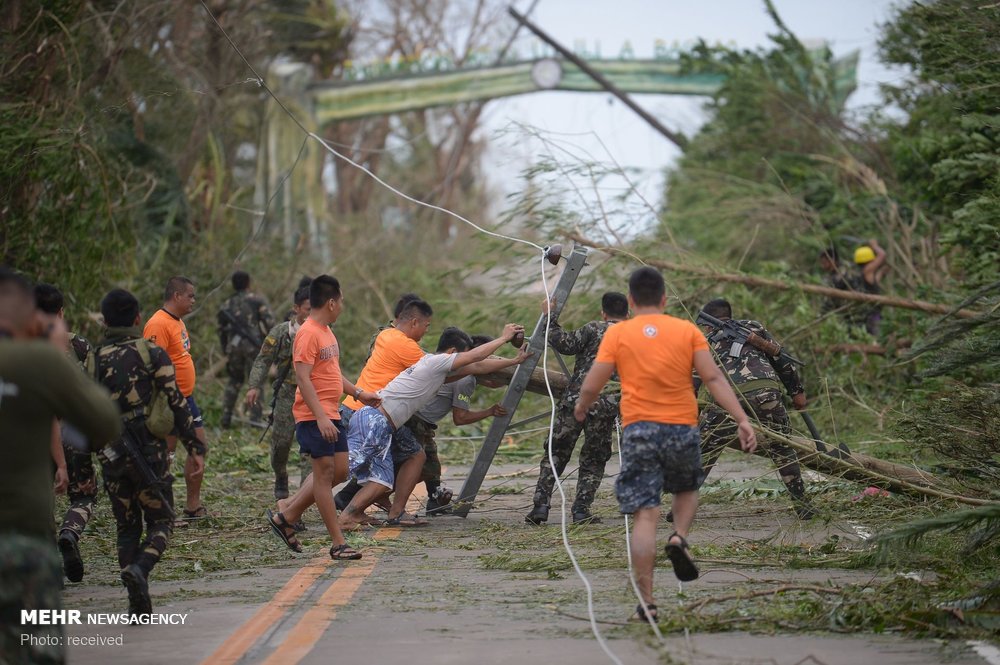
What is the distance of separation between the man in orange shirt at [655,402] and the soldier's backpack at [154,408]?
2480mm

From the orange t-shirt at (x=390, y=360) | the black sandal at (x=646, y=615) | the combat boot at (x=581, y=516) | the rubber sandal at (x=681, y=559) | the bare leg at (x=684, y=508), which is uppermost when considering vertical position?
the orange t-shirt at (x=390, y=360)

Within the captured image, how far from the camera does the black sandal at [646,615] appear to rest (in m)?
6.50

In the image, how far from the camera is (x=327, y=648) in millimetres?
6246

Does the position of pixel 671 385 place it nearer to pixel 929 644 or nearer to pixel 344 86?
pixel 929 644

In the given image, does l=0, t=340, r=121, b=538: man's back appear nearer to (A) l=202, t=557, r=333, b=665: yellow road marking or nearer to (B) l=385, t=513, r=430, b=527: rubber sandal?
(A) l=202, t=557, r=333, b=665: yellow road marking

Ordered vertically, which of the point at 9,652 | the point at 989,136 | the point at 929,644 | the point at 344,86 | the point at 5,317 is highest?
the point at 344,86

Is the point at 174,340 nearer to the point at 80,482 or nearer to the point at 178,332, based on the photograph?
the point at 178,332

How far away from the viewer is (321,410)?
8.69 m

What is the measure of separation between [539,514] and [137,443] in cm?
385

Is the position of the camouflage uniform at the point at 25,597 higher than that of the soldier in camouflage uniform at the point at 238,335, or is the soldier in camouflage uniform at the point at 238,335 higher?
the soldier in camouflage uniform at the point at 238,335

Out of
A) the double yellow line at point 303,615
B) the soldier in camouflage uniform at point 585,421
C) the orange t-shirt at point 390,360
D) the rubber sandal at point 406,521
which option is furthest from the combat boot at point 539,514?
A: the double yellow line at point 303,615

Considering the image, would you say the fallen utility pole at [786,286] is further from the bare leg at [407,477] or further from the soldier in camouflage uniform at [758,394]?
the bare leg at [407,477]

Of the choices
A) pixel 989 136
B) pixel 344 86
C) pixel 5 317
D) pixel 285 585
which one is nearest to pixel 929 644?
pixel 285 585

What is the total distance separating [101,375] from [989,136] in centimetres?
1090
